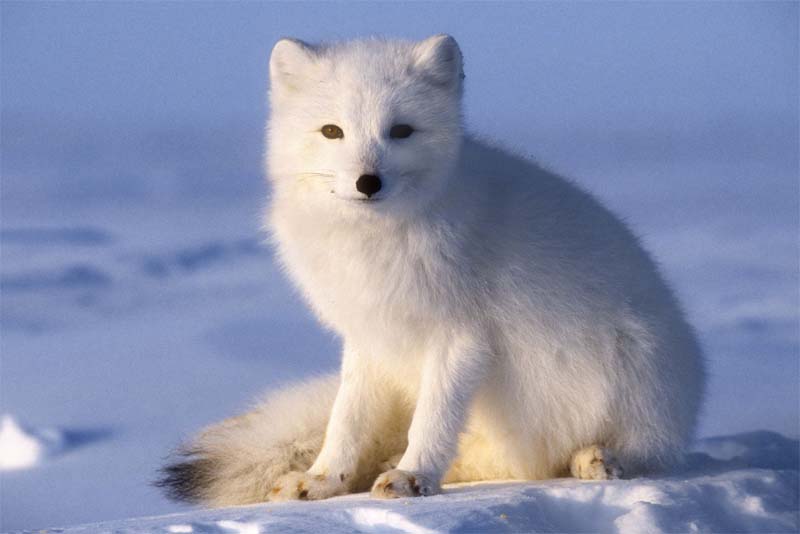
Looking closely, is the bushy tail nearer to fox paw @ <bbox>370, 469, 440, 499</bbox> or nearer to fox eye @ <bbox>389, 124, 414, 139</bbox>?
fox paw @ <bbox>370, 469, 440, 499</bbox>

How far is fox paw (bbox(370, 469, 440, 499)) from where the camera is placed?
14.3 ft

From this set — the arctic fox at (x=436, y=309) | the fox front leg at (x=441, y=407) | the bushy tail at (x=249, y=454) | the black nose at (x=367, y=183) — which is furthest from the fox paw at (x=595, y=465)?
the black nose at (x=367, y=183)

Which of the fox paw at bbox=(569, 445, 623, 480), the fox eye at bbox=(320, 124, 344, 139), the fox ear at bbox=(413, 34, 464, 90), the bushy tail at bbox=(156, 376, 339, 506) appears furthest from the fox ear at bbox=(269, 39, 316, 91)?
the fox paw at bbox=(569, 445, 623, 480)

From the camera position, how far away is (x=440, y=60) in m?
4.56

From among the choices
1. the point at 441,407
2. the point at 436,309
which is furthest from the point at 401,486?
the point at 436,309

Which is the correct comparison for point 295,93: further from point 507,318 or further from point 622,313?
point 622,313

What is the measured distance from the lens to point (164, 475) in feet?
16.9

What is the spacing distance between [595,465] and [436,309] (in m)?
0.92

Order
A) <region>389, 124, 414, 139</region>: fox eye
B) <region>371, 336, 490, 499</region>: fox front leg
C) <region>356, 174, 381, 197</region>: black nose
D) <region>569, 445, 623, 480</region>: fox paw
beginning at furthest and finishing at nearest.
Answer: <region>569, 445, 623, 480</region>: fox paw
<region>371, 336, 490, 499</region>: fox front leg
<region>389, 124, 414, 139</region>: fox eye
<region>356, 174, 381, 197</region>: black nose

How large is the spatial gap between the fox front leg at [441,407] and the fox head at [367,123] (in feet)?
1.87

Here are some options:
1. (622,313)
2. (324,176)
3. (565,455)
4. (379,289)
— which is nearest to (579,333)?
(622,313)

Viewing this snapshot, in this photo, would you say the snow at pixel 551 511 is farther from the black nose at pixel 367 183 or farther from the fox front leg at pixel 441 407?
the black nose at pixel 367 183

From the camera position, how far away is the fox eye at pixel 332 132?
435 centimetres

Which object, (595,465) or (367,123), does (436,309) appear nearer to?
(367,123)
